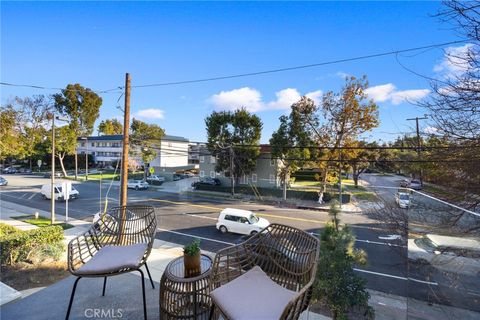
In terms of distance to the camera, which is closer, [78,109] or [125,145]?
[125,145]

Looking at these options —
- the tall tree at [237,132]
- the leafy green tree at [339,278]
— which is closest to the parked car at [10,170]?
the tall tree at [237,132]

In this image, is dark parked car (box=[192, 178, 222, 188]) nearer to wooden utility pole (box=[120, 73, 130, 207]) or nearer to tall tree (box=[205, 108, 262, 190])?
tall tree (box=[205, 108, 262, 190])

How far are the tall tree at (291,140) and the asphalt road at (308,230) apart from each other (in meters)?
3.37

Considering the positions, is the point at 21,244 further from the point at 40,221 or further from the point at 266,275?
the point at 40,221

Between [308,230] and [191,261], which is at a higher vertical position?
[191,261]

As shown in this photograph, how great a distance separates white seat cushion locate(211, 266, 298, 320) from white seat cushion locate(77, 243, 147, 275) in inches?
32.9

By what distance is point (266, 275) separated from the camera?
1.96 metres

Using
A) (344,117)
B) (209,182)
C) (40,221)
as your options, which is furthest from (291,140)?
(40,221)

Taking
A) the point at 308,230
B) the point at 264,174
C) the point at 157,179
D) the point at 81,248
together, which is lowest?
the point at 308,230

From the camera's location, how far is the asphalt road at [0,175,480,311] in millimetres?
2410

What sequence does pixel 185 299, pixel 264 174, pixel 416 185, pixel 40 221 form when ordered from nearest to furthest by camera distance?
pixel 185 299 → pixel 416 185 → pixel 40 221 → pixel 264 174

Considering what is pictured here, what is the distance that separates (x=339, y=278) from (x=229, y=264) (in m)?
2.26

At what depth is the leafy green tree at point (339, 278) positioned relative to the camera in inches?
131

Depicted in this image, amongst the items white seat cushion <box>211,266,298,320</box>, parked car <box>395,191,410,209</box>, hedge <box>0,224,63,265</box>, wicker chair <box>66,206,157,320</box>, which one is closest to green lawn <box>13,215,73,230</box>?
hedge <box>0,224,63,265</box>
